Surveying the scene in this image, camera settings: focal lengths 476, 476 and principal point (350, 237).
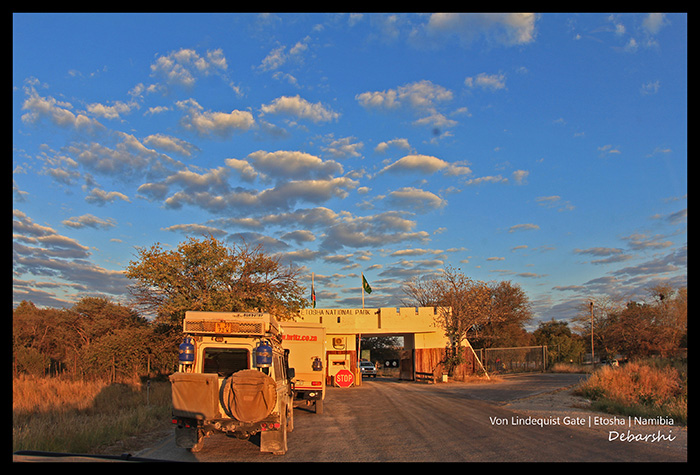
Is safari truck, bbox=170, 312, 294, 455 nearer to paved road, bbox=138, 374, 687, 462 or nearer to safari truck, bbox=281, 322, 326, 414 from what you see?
paved road, bbox=138, 374, 687, 462

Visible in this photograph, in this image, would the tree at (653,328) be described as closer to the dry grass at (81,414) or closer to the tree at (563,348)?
the tree at (563,348)

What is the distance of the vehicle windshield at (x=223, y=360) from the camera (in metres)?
9.83

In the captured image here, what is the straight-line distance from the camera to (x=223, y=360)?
9883 mm

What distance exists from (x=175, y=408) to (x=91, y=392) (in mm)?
11474

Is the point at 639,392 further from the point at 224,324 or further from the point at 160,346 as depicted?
the point at 160,346

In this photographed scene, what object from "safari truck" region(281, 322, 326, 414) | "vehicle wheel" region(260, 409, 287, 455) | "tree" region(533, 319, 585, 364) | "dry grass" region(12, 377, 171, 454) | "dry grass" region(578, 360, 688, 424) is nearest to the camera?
"vehicle wheel" region(260, 409, 287, 455)

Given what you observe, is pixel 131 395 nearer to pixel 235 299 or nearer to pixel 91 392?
pixel 91 392

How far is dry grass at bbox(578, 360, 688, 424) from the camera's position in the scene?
1483 cm

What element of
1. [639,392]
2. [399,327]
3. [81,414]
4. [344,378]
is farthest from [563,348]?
[81,414]

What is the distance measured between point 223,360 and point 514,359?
4011 centimetres

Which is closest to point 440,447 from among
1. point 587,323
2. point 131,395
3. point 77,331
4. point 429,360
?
point 131,395

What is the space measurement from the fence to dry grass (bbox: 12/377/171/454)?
30.0m

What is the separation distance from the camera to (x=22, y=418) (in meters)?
12.9

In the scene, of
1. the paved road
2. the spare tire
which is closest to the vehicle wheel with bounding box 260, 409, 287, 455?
the paved road
